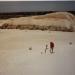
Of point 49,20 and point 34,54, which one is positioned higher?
point 49,20

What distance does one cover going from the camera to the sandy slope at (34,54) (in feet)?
5.32

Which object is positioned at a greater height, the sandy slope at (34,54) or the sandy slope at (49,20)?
the sandy slope at (49,20)

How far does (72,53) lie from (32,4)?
0.63 metres

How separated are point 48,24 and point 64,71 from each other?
0.48 meters

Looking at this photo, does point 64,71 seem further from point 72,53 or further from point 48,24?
point 48,24

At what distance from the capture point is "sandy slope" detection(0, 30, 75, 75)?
162cm

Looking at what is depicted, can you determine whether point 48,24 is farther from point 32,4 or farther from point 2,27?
point 2,27

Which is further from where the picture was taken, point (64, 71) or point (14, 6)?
point (14, 6)

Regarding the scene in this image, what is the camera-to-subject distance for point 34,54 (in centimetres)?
165

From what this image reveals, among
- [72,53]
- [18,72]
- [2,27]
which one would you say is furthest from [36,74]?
[2,27]

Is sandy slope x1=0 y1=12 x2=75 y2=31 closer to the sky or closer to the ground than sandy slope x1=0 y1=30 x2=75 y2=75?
closer to the sky

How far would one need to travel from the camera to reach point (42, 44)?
5.46 feet

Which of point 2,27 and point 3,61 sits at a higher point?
point 2,27

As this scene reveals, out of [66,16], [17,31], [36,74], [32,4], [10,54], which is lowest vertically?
[36,74]
